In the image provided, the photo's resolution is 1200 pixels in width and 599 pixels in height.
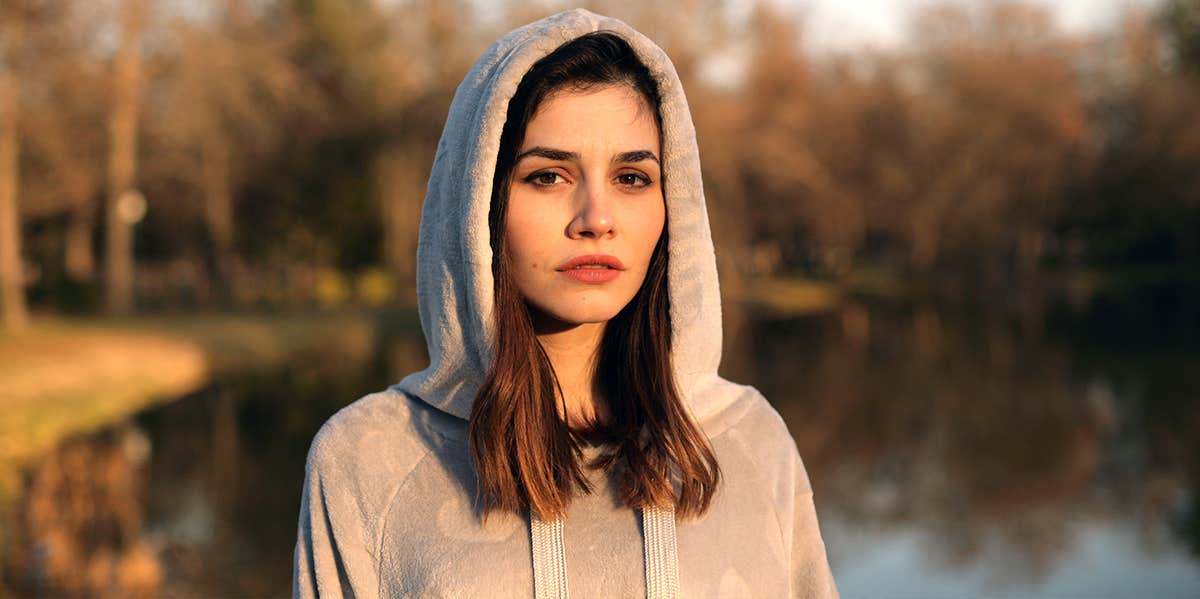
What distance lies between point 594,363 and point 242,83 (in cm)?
2516

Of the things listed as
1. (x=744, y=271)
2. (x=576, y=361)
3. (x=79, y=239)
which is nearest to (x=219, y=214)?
(x=79, y=239)

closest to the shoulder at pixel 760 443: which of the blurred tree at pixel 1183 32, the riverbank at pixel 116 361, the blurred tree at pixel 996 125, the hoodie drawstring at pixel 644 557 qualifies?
the hoodie drawstring at pixel 644 557

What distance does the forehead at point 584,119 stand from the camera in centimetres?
197

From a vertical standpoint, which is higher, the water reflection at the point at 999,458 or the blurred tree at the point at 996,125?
the blurred tree at the point at 996,125

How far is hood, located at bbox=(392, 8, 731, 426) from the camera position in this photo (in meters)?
1.98

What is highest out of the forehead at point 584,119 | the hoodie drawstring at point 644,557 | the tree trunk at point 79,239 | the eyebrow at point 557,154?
the forehead at point 584,119

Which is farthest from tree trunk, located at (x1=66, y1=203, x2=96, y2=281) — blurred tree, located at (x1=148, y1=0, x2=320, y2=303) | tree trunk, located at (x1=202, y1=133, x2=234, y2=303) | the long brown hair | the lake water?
the long brown hair

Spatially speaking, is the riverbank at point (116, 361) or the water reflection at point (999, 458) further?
the riverbank at point (116, 361)

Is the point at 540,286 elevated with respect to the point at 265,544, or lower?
elevated

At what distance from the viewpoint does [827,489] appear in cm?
1154

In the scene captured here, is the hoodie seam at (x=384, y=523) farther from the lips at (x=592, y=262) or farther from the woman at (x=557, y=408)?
the lips at (x=592, y=262)

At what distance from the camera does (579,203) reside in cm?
198

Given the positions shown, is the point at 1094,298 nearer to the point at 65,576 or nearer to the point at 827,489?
the point at 827,489

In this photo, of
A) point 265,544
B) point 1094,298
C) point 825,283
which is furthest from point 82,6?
point 825,283
